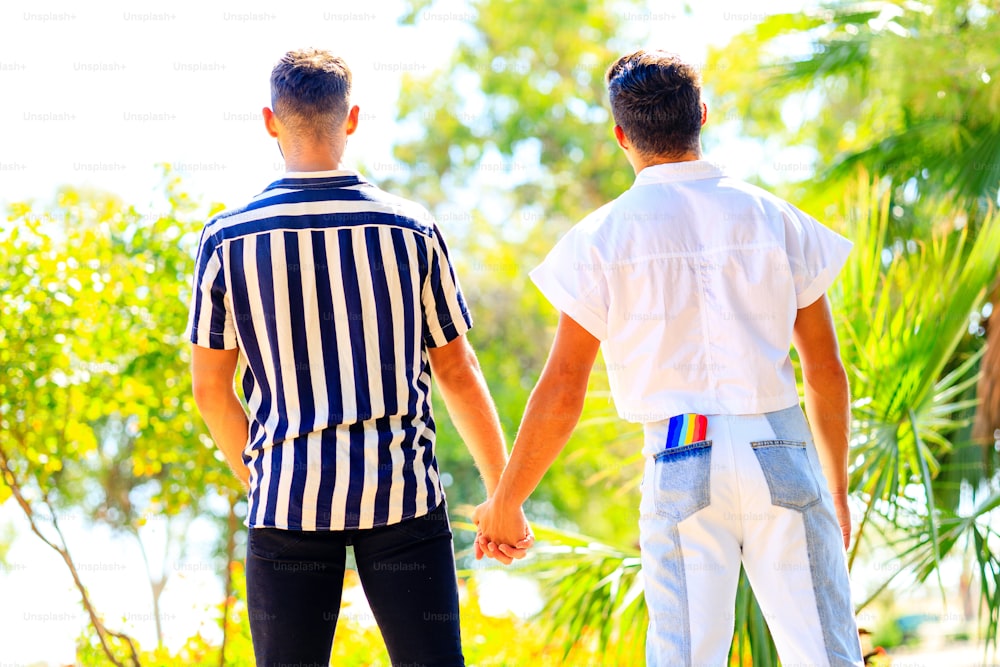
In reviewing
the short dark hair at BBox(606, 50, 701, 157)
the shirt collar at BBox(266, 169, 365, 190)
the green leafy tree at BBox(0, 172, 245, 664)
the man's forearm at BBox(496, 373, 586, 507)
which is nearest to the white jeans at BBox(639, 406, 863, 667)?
the man's forearm at BBox(496, 373, 586, 507)

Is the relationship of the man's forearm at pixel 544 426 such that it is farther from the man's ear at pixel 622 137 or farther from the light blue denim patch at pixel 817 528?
the man's ear at pixel 622 137

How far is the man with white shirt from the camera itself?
197 centimetres

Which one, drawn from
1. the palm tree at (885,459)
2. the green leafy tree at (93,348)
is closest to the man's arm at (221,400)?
the palm tree at (885,459)

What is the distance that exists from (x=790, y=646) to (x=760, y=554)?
0.18 m

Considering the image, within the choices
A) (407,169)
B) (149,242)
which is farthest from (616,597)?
(407,169)

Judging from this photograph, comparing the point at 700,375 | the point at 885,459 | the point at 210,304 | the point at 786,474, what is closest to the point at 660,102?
the point at 700,375

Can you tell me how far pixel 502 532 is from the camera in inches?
90.2

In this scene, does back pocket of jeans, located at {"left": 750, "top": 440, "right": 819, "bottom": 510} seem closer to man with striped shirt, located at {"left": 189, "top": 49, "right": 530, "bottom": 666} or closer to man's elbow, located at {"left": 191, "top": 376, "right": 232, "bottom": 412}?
man with striped shirt, located at {"left": 189, "top": 49, "right": 530, "bottom": 666}

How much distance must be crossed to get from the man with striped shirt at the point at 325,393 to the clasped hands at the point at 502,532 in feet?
0.59

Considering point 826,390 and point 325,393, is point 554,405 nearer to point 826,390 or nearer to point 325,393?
point 325,393

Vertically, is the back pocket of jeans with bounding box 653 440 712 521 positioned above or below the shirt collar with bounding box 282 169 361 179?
below

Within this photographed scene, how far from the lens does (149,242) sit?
13.9 feet

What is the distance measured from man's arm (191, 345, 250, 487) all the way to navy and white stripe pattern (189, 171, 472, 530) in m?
0.06

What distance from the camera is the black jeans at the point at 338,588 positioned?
79.9 inches
